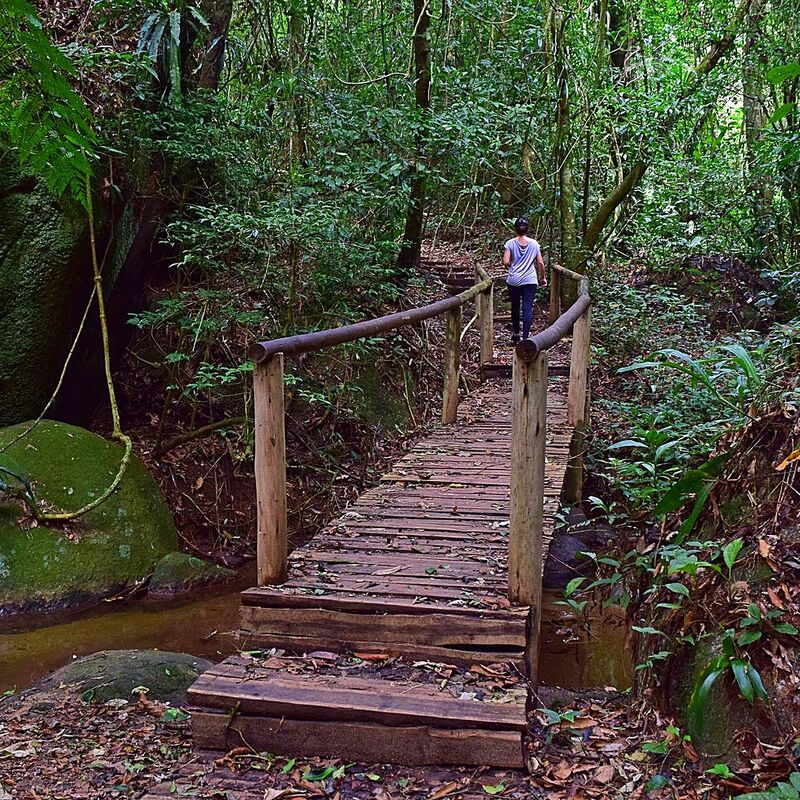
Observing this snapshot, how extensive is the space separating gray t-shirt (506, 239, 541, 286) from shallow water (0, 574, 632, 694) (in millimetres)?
4739

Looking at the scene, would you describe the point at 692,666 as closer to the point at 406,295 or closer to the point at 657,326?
the point at 406,295

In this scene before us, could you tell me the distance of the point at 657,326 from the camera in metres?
12.9

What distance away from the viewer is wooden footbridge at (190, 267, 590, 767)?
2902mm

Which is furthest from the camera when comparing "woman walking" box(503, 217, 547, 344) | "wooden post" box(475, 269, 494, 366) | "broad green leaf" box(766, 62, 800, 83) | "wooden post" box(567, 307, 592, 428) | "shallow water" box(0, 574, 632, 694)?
"wooden post" box(475, 269, 494, 366)

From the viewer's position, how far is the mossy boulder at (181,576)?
695 centimetres

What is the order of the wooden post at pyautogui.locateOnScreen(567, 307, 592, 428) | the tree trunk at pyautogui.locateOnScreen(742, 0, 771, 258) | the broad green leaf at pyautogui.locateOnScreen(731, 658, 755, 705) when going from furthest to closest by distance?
1. the tree trunk at pyautogui.locateOnScreen(742, 0, 771, 258)
2. the wooden post at pyautogui.locateOnScreen(567, 307, 592, 428)
3. the broad green leaf at pyautogui.locateOnScreen(731, 658, 755, 705)

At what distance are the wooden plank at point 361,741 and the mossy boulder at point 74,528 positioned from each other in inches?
163

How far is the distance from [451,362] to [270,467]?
4.05 m

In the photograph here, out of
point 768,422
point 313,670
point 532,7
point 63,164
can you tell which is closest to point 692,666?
point 768,422

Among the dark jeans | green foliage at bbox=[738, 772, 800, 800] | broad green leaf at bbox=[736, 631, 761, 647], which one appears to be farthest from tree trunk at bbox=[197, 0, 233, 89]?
green foliage at bbox=[738, 772, 800, 800]

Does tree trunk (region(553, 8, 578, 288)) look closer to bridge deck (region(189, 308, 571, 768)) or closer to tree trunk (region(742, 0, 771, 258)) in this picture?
tree trunk (region(742, 0, 771, 258))

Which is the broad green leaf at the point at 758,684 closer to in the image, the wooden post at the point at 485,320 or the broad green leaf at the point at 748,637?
the broad green leaf at the point at 748,637

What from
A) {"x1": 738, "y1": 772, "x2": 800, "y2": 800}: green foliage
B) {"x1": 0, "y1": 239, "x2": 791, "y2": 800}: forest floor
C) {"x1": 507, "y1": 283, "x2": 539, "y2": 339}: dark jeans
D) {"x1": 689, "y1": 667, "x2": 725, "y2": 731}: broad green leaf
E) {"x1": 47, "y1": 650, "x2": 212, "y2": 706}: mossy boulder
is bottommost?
{"x1": 47, "y1": 650, "x2": 212, "y2": 706}: mossy boulder

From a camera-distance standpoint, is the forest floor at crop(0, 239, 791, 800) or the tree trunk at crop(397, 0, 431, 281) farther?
the tree trunk at crop(397, 0, 431, 281)
